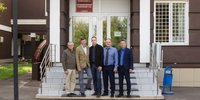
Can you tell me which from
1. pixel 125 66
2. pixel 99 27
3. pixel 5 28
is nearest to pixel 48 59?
pixel 99 27

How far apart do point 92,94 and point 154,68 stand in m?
2.65

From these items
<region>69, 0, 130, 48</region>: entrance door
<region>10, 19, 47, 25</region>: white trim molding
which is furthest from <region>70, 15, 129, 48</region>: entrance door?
<region>10, 19, 47, 25</region>: white trim molding

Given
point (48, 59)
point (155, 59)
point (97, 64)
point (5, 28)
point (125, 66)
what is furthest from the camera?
point (5, 28)

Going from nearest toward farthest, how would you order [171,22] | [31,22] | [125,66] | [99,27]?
[125,66] < [171,22] < [99,27] < [31,22]

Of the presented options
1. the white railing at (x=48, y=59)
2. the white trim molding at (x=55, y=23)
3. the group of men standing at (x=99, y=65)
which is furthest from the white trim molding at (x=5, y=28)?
the group of men standing at (x=99, y=65)

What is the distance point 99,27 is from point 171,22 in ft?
10.1

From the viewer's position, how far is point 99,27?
1852 centimetres

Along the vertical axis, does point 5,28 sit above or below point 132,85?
above

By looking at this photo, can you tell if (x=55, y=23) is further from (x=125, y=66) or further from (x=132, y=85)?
(x=125, y=66)

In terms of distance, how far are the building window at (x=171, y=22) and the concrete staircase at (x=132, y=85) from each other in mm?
2386

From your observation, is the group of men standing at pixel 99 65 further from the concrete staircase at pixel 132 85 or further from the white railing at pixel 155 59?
the white railing at pixel 155 59

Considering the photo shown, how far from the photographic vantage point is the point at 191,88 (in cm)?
1781

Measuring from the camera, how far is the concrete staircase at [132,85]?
1474cm

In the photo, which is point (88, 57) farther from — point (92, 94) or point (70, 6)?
point (70, 6)
